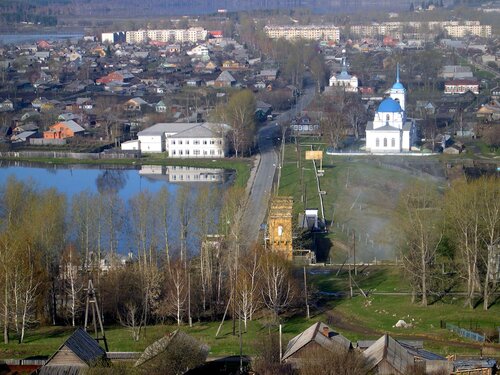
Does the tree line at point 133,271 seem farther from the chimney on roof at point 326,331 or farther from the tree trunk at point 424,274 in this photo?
the chimney on roof at point 326,331

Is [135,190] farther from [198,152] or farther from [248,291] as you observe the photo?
[248,291]

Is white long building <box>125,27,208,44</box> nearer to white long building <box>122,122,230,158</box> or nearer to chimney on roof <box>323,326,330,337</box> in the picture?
white long building <box>122,122,230,158</box>

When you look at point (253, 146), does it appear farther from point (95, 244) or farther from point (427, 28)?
point (427, 28)

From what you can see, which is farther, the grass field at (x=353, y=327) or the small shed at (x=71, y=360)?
the grass field at (x=353, y=327)

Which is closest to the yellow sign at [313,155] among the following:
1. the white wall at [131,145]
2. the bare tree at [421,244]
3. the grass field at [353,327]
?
the white wall at [131,145]

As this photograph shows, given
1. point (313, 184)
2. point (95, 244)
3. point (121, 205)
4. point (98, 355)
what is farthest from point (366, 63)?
point (98, 355)
